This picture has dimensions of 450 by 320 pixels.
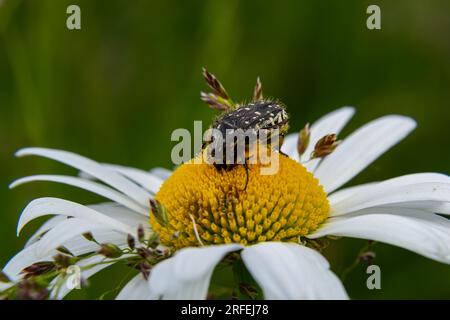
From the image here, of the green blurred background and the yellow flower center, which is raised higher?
the green blurred background

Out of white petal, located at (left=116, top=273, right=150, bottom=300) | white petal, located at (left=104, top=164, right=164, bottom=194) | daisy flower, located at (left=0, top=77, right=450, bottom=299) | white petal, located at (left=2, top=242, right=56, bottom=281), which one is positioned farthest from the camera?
white petal, located at (left=104, top=164, right=164, bottom=194)

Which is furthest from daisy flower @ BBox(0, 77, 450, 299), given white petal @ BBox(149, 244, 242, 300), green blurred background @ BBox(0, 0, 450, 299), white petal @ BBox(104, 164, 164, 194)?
green blurred background @ BBox(0, 0, 450, 299)

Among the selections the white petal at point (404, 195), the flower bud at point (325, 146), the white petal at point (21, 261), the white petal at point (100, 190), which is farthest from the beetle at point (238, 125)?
the white petal at point (21, 261)

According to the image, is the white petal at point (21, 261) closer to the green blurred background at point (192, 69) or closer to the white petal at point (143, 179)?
the white petal at point (143, 179)

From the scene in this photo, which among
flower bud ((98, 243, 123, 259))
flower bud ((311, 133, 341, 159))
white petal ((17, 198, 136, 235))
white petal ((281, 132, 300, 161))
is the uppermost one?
flower bud ((311, 133, 341, 159))

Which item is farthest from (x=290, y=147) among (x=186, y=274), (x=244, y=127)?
(x=186, y=274)

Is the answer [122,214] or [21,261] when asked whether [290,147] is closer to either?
[122,214]

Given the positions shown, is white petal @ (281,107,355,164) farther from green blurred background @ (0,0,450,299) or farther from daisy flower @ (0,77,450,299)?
green blurred background @ (0,0,450,299)
